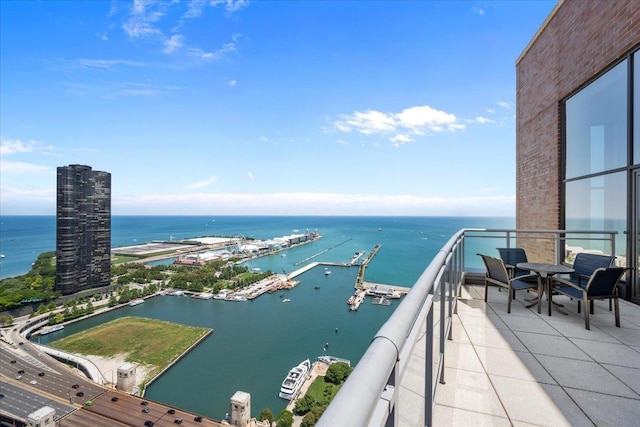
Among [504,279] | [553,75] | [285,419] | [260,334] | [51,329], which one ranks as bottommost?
[51,329]

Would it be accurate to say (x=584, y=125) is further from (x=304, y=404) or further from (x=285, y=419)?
(x=304, y=404)

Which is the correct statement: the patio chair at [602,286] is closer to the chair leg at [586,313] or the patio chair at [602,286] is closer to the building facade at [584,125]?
the chair leg at [586,313]

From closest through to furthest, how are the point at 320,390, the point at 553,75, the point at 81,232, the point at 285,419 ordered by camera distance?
the point at 553,75 → the point at 285,419 → the point at 320,390 → the point at 81,232

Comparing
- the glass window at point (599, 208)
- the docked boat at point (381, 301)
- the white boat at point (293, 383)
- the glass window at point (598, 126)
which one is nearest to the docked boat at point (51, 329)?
the white boat at point (293, 383)

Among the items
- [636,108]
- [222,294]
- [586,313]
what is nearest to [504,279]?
[586,313]

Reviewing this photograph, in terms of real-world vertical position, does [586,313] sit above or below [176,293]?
above
